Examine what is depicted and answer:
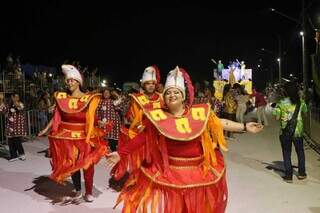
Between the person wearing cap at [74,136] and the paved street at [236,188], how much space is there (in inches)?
19.1

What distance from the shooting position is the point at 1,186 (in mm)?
8914

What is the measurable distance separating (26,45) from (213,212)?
3206 cm

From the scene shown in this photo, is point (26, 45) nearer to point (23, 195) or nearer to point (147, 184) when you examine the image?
point (23, 195)

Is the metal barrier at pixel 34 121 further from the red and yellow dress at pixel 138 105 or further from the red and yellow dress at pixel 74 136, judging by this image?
the red and yellow dress at pixel 74 136

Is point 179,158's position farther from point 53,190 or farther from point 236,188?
point 53,190

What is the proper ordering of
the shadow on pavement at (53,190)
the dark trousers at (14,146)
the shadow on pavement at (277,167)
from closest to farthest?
the shadow on pavement at (53,190) → the shadow on pavement at (277,167) → the dark trousers at (14,146)

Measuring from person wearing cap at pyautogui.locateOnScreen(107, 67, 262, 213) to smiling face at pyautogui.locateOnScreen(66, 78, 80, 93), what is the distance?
2817mm

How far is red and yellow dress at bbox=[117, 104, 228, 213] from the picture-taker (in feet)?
15.6

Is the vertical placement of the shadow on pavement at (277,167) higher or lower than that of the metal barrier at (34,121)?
lower

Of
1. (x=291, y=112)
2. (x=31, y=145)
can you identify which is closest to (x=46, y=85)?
(x=31, y=145)

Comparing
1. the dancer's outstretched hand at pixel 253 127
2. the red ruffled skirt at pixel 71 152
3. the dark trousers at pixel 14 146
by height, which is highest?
the dancer's outstretched hand at pixel 253 127

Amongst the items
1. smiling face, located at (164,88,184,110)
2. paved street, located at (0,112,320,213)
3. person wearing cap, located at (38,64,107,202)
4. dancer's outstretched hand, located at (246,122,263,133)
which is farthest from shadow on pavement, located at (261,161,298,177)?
smiling face, located at (164,88,184,110)

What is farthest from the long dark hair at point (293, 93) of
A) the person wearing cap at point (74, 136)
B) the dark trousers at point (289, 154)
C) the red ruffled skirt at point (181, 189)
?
the red ruffled skirt at point (181, 189)

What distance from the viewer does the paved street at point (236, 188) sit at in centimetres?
727
